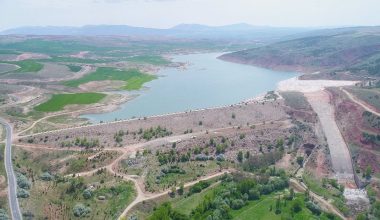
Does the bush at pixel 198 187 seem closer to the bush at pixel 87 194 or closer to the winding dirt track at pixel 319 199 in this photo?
the winding dirt track at pixel 319 199

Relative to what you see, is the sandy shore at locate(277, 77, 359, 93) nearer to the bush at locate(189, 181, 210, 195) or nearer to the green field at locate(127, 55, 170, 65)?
the bush at locate(189, 181, 210, 195)

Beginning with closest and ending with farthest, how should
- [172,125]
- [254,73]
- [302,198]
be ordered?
1. [302,198]
2. [172,125]
3. [254,73]

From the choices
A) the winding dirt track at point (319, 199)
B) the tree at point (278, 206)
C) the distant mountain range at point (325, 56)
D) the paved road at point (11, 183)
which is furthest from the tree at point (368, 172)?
the distant mountain range at point (325, 56)

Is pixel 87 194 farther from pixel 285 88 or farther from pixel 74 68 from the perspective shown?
pixel 74 68

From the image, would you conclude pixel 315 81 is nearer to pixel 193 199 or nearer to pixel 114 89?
pixel 114 89

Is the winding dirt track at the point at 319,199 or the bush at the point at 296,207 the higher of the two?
the bush at the point at 296,207

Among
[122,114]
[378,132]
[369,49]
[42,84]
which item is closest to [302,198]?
[378,132]

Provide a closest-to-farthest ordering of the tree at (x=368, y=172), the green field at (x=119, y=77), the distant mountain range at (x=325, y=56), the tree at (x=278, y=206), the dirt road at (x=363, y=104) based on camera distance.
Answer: the tree at (x=278, y=206) → the tree at (x=368, y=172) → the dirt road at (x=363, y=104) → the green field at (x=119, y=77) → the distant mountain range at (x=325, y=56)
